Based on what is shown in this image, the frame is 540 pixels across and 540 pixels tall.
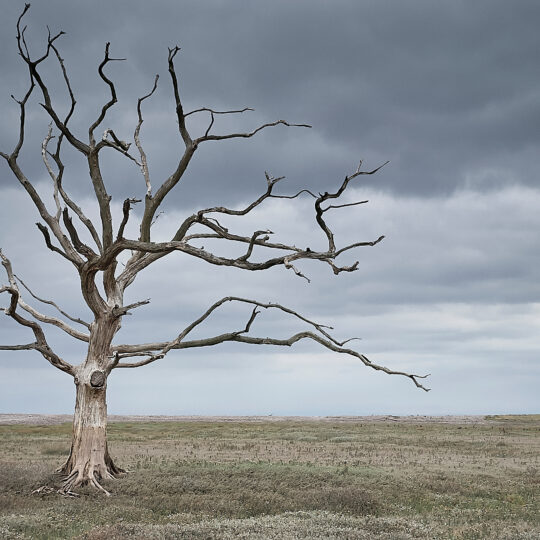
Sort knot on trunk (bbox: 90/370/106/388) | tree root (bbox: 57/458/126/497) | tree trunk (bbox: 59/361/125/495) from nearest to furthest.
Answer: tree root (bbox: 57/458/126/497) < tree trunk (bbox: 59/361/125/495) < knot on trunk (bbox: 90/370/106/388)

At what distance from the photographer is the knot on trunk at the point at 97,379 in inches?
912

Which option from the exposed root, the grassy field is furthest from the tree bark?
the grassy field

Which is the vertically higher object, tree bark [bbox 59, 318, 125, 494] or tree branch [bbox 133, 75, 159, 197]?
tree branch [bbox 133, 75, 159, 197]

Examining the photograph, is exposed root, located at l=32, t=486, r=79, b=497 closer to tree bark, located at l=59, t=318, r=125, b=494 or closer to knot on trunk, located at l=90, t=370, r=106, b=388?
tree bark, located at l=59, t=318, r=125, b=494

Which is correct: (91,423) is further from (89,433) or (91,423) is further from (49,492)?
(49,492)

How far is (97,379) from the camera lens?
23.2 metres

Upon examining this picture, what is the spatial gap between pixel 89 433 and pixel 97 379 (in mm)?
1893

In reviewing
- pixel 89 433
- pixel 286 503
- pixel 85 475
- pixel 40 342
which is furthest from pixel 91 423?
pixel 286 503

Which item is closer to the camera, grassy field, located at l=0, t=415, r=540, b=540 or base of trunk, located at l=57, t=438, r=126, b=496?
grassy field, located at l=0, t=415, r=540, b=540

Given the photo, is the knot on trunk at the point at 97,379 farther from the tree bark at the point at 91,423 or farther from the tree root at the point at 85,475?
the tree root at the point at 85,475

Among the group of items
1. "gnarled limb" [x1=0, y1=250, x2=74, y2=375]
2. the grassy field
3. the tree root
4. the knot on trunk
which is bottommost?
the grassy field

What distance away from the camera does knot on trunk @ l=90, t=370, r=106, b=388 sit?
912 inches

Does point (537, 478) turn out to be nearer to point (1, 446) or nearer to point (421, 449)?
point (421, 449)

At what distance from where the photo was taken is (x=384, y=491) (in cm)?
2267
